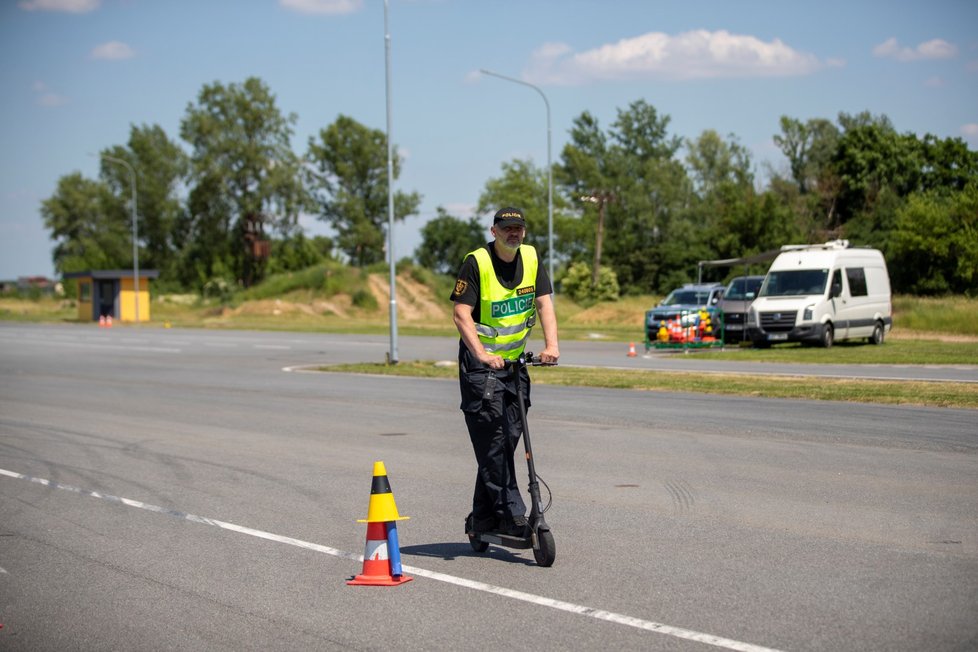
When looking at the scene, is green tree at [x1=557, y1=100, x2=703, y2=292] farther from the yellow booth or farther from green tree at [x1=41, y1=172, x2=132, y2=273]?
green tree at [x1=41, y1=172, x2=132, y2=273]

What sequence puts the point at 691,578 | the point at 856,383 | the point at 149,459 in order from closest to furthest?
the point at 691,578 → the point at 149,459 → the point at 856,383

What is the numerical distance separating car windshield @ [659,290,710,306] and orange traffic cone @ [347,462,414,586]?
27837 millimetres

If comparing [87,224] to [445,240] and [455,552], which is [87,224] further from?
[455,552]

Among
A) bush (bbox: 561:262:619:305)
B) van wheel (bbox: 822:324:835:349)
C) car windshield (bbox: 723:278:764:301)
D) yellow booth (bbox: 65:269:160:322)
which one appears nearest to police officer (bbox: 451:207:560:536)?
van wheel (bbox: 822:324:835:349)

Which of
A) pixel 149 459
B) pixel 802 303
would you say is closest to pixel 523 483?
pixel 149 459

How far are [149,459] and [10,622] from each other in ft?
19.3

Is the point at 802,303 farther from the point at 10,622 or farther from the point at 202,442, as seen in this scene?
the point at 10,622

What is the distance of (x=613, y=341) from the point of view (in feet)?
119

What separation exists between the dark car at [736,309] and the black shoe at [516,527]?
23.8 meters

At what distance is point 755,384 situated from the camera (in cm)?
1839

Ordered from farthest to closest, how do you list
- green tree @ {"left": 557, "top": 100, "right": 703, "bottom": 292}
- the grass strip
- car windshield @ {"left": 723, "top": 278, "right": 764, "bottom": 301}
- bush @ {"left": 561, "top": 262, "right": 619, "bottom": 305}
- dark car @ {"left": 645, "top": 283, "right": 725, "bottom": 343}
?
green tree @ {"left": 557, "top": 100, "right": 703, "bottom": 292} → bush @ {"left": 561, "top": 262, "right": 619, "bottom": 305} → car windshield @ {"left": 723, "top": 278, "right": 764, "bottom": 301} → dark car @ {"left": 645, "top": 283, "right": 725, "bottom": 343} → the grass strip

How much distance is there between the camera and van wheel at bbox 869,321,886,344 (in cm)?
2945

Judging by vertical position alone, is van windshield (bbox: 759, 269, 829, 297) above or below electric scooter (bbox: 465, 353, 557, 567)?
above

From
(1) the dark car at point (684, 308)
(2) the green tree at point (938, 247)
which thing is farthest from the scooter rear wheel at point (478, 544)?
(2) the green tree at point (938, 247)
